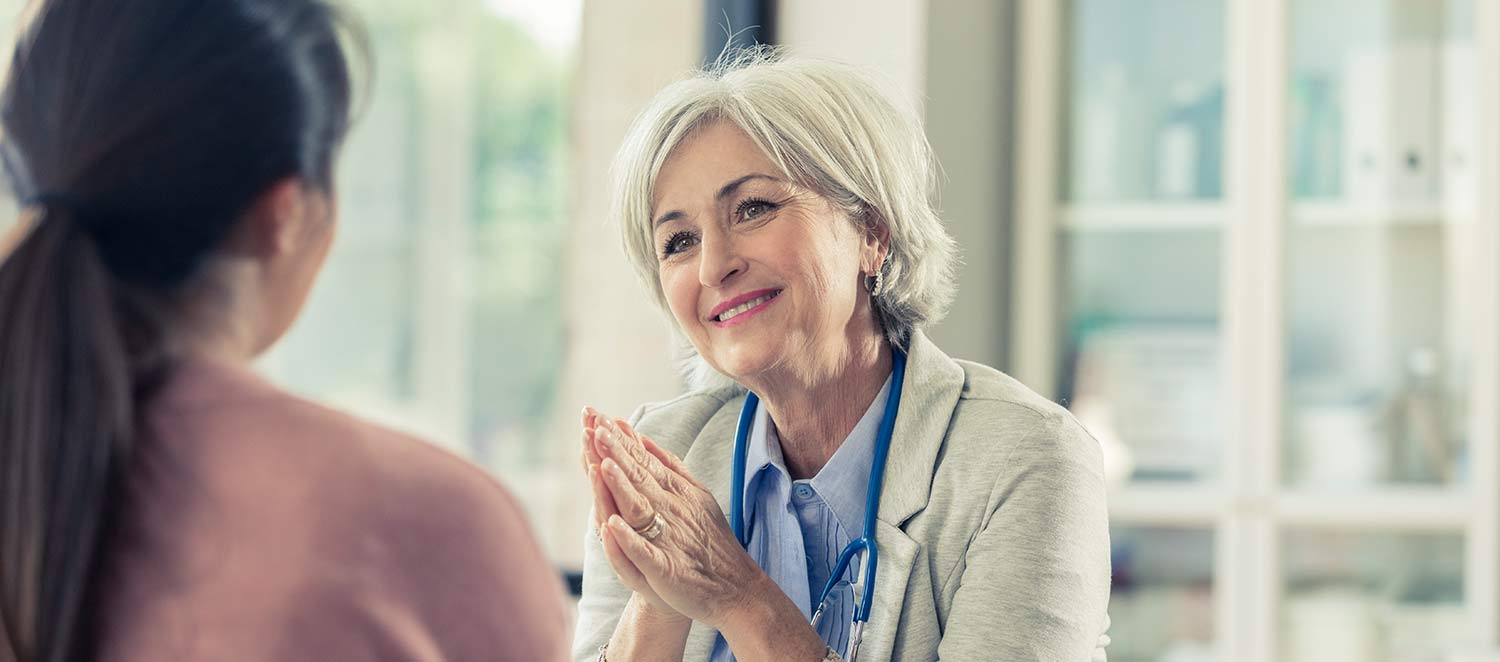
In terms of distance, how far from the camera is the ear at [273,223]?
681mm

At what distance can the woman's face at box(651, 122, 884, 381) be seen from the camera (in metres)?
1.35

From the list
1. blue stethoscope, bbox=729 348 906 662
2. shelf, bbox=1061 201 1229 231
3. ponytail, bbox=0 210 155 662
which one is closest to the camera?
ponytail, bbox=0 210 155 662

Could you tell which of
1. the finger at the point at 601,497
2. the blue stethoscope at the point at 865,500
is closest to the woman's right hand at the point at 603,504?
the finger at the point at 601,497

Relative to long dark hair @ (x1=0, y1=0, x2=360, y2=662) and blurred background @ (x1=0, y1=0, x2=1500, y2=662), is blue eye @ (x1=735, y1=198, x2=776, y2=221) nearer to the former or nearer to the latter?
long dark hair @ (x1=0, y1=0, x2=360, y2=662)

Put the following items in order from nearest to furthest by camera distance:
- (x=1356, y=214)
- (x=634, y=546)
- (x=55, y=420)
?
(x=55, y=420)
(x=634, y=546)
(x=1356, y=214)

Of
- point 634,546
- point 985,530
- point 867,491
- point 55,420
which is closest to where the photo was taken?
point 55,420

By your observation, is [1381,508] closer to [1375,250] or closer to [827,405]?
[1375,250]

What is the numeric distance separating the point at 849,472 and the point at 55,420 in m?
0.89

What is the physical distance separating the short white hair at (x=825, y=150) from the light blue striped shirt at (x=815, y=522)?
14cm

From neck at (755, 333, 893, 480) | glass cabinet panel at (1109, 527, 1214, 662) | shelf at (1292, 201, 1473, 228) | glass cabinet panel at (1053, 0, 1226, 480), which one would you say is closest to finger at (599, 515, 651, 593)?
neck at (755, 333, 893, 480)

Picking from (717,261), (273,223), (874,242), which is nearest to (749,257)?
(717,261)

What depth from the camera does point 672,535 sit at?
1.21 meters

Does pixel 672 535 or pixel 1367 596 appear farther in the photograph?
pixel 1367 596

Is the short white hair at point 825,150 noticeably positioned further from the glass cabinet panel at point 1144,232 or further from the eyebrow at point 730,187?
the glass cabinet panel at point 1144,232
